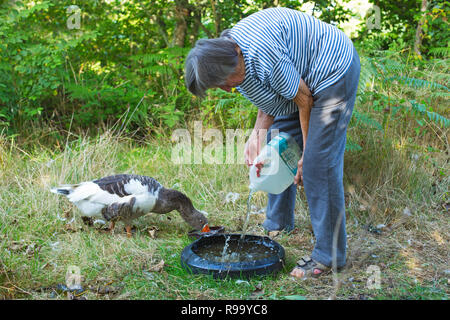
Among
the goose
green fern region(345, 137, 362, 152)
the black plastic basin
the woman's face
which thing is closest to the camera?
the woman's face

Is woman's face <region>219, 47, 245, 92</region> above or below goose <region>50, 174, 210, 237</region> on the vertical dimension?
above

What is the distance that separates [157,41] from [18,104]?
2.73 meters

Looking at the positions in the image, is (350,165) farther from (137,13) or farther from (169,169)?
(137,13)

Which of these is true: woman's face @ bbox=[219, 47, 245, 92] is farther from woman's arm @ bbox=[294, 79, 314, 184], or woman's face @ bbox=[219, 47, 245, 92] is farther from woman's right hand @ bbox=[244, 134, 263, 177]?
woman's right hand @ bbox=[244, 134, 263, 177]

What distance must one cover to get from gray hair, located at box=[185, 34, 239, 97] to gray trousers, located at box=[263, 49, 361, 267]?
2.06 ft

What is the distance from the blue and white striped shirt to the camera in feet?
8.11

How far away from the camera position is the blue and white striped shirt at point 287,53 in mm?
2471

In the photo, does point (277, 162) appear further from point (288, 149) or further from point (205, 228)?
point (205, 228)

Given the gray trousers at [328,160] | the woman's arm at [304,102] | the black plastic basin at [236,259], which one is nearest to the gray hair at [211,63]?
the woman's arm at [304,102]

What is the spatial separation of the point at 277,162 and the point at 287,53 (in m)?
0.93

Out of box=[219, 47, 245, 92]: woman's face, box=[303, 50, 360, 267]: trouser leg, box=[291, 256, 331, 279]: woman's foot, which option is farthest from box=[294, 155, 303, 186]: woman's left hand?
box=[219, 47, 245, 92]: woman's face

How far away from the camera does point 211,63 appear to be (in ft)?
8.14

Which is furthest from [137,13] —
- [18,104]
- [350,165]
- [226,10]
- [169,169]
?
[350,165]

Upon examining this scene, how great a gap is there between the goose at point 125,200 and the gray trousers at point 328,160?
114 cm
